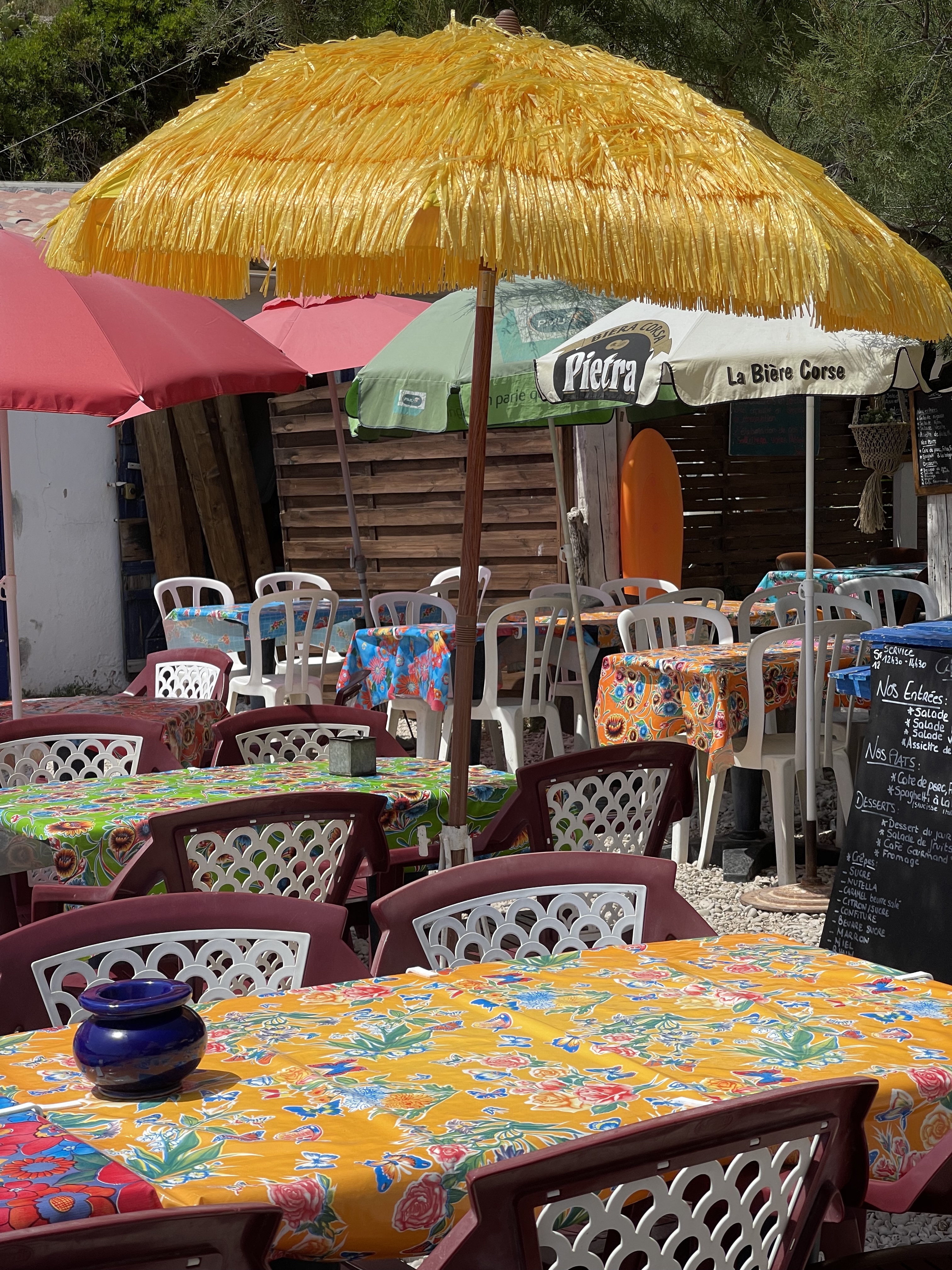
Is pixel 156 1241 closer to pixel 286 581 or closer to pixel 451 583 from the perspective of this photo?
pixel 286 581

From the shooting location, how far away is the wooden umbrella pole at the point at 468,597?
11.2 feet

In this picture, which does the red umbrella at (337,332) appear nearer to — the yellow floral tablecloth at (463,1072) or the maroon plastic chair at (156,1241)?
the yellow floral tablecloth at (463,1072)

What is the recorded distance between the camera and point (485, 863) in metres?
2.62

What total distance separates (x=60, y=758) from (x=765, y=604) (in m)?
4.54

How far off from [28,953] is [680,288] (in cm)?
167

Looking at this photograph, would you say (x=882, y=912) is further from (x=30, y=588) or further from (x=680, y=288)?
(x=30, y=588)

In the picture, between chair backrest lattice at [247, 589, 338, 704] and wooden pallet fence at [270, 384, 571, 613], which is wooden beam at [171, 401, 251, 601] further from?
chair backrest lattice at [247, 589, 338, 704]

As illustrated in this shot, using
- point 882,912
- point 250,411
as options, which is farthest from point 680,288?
point 250,411

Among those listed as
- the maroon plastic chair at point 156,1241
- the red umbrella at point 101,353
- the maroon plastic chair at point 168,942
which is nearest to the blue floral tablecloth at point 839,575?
the red umbrella at point 101,353

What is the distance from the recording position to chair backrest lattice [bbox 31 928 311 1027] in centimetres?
232

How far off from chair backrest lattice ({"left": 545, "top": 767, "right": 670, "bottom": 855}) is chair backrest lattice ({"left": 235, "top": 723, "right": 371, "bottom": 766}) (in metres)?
0.98

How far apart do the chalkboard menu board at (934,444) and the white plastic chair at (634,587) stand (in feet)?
6.91

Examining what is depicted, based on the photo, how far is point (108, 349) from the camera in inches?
182

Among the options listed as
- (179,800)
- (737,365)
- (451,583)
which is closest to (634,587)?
(451,583)
